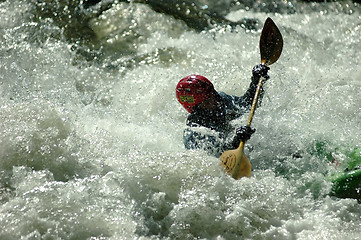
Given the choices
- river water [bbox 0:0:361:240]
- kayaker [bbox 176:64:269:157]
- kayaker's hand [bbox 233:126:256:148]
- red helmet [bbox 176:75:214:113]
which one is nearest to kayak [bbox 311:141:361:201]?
river water [bbox 0:0:361:240]

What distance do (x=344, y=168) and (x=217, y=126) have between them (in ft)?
3.61

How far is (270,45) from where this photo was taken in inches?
159

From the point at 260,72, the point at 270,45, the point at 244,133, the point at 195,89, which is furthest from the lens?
the point at 270,45

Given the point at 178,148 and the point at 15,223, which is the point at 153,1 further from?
the point at 15,223

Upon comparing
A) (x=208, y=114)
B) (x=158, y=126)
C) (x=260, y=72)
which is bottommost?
(x=158, y=126)

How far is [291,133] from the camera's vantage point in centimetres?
365

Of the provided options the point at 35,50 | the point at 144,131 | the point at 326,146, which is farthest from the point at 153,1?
the point at 326,146

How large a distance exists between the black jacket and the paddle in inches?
9.2

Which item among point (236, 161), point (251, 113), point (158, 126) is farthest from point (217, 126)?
point (158, 126)

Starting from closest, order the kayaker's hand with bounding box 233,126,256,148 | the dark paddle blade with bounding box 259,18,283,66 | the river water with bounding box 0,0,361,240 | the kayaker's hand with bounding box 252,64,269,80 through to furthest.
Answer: the river water with bounding box 0,0,361,240
the kayaker's hand with bounding box 233,126,256,148
the kayaker's hand with bounding box 252,64,269,80
the dark paddle blade with bounding box 259,18,283,66

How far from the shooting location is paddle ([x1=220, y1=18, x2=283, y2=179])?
3.10 m

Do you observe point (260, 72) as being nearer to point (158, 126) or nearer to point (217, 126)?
point (217, 126)

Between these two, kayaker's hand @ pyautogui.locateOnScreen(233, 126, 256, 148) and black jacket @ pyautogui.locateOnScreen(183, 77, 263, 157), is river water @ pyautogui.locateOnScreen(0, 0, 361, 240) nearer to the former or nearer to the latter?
black jacket @ pyautogui.locateOnScreen(183, 77, 263, 157)

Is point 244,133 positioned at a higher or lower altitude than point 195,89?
lower
